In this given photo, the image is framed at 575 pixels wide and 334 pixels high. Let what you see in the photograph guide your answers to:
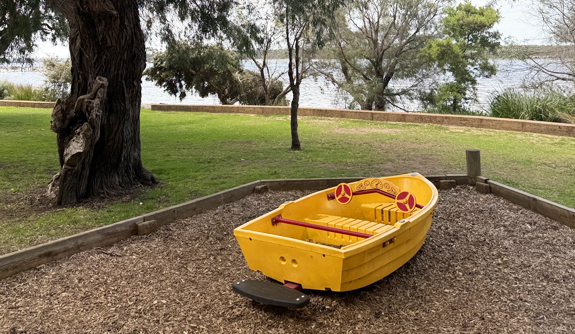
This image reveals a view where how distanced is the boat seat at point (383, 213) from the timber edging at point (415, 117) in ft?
26.9

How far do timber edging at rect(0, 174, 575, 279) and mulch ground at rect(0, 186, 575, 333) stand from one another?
0.33 feet

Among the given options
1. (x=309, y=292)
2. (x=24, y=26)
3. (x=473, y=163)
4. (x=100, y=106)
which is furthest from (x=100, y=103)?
(x=24, y=26)

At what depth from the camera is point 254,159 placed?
367 inches

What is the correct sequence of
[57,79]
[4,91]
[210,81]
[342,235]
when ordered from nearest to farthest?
[342,235], [210,81], [57,79], [4,91]

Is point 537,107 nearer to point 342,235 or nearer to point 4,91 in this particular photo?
point 342,235

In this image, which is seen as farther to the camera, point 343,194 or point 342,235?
point 343,194

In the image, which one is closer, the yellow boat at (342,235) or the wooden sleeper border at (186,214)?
the yellow boat at (342,235)

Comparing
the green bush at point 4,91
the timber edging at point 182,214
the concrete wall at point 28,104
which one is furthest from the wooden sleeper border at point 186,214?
the green bush at point 4,91

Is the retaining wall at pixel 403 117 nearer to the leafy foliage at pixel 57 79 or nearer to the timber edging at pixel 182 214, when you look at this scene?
the leafy foliage at pixel 57 79

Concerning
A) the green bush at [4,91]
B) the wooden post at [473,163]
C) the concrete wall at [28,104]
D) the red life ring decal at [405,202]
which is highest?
the green bush at [4,91]

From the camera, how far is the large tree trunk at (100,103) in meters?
6.32

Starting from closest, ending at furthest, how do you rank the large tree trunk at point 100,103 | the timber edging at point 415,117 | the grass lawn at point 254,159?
the grass lawn at point 254,159, the large tree trunk at point 100,103, the timber edging at point 415,117

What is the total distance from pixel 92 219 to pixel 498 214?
4582mm

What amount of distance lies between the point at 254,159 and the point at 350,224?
4.74 meters
